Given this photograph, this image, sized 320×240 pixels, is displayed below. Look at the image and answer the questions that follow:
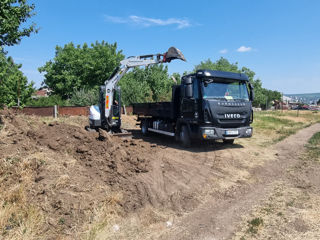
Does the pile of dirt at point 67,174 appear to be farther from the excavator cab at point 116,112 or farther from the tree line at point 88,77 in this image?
the tree line at point 88,77

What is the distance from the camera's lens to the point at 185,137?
31.8ft

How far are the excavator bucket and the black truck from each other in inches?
48.2

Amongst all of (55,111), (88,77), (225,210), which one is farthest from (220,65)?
(225,210)

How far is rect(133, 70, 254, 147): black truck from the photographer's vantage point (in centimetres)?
862

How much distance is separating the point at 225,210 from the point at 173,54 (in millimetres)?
7102

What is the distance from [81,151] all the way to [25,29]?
5.39 metres

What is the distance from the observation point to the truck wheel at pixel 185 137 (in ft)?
31.5

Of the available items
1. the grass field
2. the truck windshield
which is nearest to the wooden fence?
the grass field

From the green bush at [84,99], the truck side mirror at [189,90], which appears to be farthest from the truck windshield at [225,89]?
the green bush at [84,99]

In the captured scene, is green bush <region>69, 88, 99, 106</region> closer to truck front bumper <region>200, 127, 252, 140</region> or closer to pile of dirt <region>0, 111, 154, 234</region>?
pile of dirt <region>0, 111, 154, 234</region>

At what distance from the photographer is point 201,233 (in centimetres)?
379

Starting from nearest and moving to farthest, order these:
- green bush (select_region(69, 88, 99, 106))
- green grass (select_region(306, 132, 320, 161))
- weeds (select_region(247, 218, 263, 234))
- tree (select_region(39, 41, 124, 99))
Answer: weeds (select_region(247, 218, 263, 234)), green grass (select_region(306, 132, 320, 161)), green bush (select_region(69, 88, 99, 106)), tree (select_region(39, 41, 124, 99))

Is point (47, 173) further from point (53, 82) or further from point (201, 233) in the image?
point (53, 82)

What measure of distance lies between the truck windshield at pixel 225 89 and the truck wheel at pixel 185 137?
172 cm
